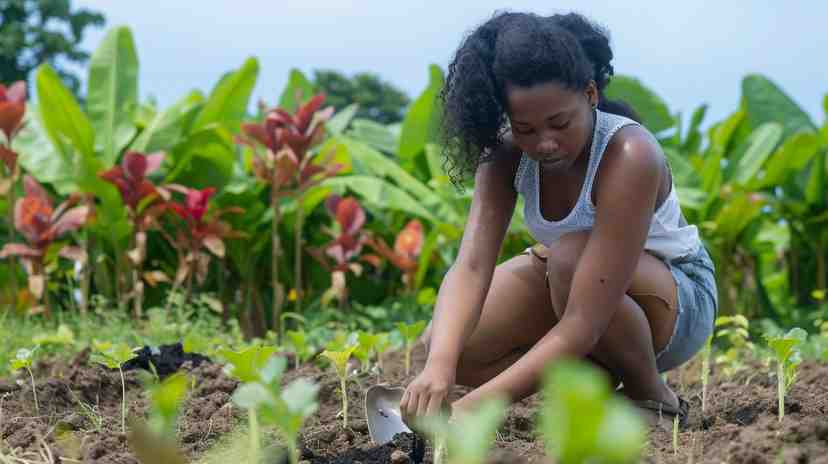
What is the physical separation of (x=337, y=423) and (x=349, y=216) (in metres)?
3.24

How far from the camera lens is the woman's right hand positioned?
176 cm

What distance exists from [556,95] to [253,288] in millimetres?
4256

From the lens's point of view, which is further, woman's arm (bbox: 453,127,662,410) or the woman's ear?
the woman's ear

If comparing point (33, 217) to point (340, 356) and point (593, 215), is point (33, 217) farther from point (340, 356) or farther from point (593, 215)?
point (593, 215)

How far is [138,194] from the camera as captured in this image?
4926 mm

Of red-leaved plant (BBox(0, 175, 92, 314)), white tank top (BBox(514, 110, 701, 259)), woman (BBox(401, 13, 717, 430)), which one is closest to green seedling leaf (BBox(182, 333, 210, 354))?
woman (BBox(401, 13, 717, 430))

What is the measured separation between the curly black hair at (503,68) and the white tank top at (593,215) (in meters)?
0.11

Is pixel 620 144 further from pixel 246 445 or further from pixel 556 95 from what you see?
pixel 246 445

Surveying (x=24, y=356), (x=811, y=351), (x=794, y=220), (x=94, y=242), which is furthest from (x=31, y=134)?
(x=794, y=220)

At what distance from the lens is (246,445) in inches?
66.4

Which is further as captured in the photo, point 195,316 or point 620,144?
point 195,316

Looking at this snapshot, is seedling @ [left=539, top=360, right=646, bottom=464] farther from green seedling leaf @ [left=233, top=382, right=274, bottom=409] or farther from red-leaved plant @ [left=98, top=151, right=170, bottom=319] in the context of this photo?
red-leaved plant @ [left=98, top=151, right=170, bottom=319]

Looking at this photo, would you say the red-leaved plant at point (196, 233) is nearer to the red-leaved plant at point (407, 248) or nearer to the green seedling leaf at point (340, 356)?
the red-leaved plant at point (407, 248)

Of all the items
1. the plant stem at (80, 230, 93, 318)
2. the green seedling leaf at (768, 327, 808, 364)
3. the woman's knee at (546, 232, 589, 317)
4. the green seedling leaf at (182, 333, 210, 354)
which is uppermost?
the woman's knee at (546, 232, 589, 317)
